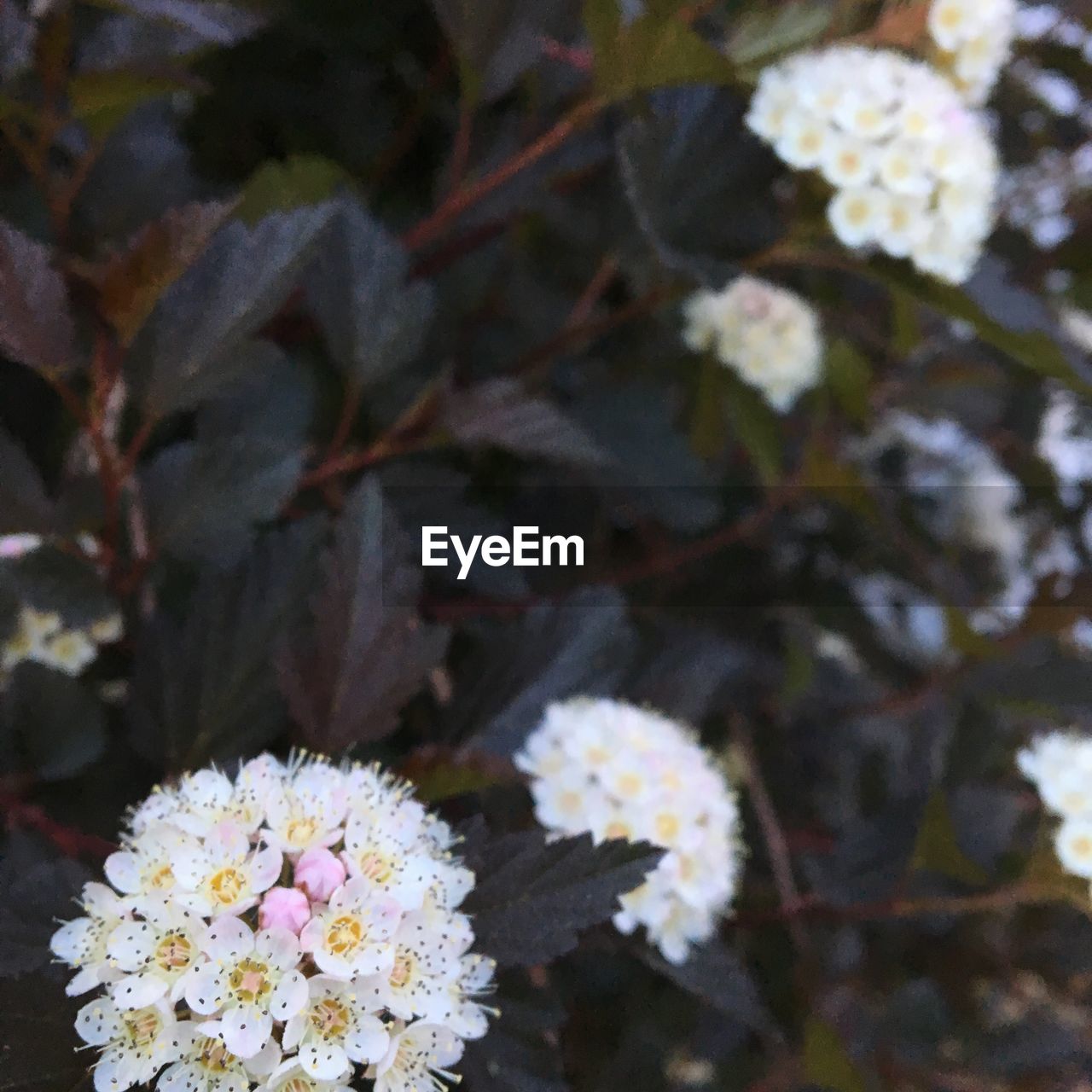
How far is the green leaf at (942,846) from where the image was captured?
26.8 inches

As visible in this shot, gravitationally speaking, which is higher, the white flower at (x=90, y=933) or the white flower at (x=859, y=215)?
the white flower at (x=859, y=215)

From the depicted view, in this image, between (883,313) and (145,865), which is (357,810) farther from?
(883,313)

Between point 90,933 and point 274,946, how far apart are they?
9 centimetres

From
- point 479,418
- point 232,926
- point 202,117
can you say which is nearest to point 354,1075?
point 232,926

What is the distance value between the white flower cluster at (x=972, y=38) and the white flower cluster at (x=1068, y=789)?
0.52 metres

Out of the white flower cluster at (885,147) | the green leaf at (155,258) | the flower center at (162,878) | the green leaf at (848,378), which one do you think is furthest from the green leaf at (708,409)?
the flower center at (162,878)

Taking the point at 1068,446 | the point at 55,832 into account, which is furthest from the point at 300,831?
the point at 1068,446

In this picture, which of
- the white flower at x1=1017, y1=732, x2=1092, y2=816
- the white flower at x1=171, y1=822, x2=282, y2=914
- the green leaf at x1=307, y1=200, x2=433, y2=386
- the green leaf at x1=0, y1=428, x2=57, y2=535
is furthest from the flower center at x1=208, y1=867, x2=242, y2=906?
the white flower at x1=1017, y1=732, x2=1092, y2=816

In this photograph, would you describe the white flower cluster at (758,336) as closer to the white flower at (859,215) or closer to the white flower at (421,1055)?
the white flower at (859,215)

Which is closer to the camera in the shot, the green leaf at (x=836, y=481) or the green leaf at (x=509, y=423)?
the green leaf at (x=509, y=423)

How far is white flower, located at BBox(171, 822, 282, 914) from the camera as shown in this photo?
394mm

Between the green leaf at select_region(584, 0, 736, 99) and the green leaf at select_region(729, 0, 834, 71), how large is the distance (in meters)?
0.04

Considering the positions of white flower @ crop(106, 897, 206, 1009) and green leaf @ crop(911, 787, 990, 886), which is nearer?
white flower @ crop(106, 897, 206, 1009)

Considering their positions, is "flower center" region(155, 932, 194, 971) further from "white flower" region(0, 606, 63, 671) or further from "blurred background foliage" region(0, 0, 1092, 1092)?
"white flower" region(0, 606, 63, 671)
